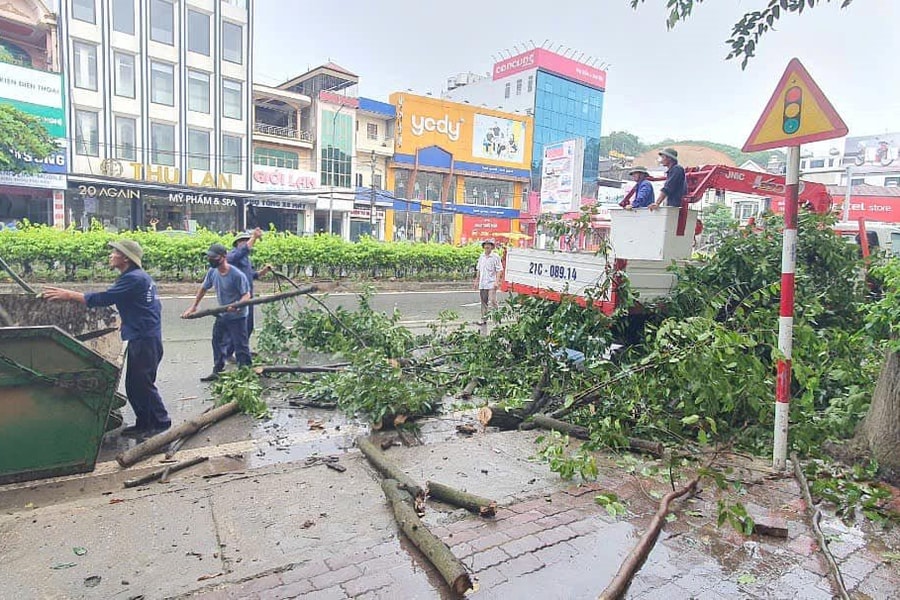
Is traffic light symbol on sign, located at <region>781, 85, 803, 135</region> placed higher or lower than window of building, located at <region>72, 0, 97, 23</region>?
lower

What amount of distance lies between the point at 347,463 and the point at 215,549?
1.37m

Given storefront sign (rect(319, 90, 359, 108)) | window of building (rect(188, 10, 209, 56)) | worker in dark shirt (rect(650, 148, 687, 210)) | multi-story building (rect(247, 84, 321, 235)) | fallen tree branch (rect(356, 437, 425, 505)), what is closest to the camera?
fallen tree branch (rect(356, 437, 425, 505))

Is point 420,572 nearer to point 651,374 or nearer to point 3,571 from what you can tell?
point 3,571

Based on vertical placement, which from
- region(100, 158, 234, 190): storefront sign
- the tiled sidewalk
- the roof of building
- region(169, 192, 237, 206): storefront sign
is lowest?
the tiled sidewalk

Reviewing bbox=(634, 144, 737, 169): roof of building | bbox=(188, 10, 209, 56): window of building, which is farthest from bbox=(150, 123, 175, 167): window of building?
bbox=(634, 144, 737, 169): roof of building

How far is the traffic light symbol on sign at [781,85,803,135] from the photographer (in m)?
3.85

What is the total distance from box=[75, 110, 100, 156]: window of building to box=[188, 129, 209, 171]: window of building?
14.7ft

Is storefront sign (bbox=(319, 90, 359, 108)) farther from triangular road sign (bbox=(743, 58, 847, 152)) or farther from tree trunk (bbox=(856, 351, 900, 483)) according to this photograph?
tree trunk (bbox=(856, 351, 900, 483))

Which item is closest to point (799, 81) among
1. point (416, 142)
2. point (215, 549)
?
point (215, 549)

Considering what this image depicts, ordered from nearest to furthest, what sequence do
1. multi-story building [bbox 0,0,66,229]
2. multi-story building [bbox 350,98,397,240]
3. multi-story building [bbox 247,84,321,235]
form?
1. multi-story building [bbox 0,0,66,229]
2. multi-story building [bbox 247,84,321,235]
3. multi-story building [bbox 350,98,397,240]

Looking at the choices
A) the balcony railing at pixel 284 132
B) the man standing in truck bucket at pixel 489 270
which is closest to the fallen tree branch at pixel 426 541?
the man standing in truck bucket at pixel 489 270

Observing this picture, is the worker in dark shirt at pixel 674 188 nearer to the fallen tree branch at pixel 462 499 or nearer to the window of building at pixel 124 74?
the fallen tree branch at pixel 462 499

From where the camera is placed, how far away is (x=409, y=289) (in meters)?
18.2

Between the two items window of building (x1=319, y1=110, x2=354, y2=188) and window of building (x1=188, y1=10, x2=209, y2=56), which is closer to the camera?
window of building (x1=188, y1=10, x2=209, y2=56)
